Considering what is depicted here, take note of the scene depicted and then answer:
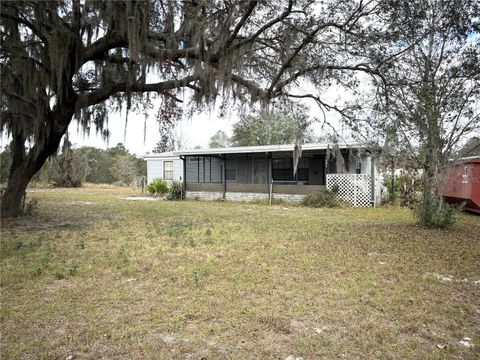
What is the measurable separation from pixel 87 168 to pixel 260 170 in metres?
19.4

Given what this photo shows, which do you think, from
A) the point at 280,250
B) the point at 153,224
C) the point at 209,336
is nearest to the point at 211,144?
the point at 153,224

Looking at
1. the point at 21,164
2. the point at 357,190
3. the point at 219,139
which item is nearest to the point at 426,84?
the point at 357,190

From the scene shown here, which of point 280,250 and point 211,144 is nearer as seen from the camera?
point 280,250

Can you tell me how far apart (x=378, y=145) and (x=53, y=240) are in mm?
6877

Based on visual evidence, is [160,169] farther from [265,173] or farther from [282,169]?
[282,169]

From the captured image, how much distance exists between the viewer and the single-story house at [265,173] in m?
13.8

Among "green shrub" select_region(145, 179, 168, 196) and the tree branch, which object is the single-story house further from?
the tree branch

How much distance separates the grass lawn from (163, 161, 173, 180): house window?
44.4 ft

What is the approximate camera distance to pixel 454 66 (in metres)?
6.75

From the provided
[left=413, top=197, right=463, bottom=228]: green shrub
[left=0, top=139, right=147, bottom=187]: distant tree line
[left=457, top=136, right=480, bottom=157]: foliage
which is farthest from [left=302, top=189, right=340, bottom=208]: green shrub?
[left=0, top=139, right=147, bottom=187]: distant tree line

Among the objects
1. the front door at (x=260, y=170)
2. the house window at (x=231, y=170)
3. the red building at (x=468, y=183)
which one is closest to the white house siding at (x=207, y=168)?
the house window at (x=231, y=170)

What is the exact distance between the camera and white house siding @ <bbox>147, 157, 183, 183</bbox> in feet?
64.8

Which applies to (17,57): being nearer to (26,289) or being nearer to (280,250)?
(26,289)

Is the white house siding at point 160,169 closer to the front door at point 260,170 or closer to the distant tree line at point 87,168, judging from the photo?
the front door at point 260,170
